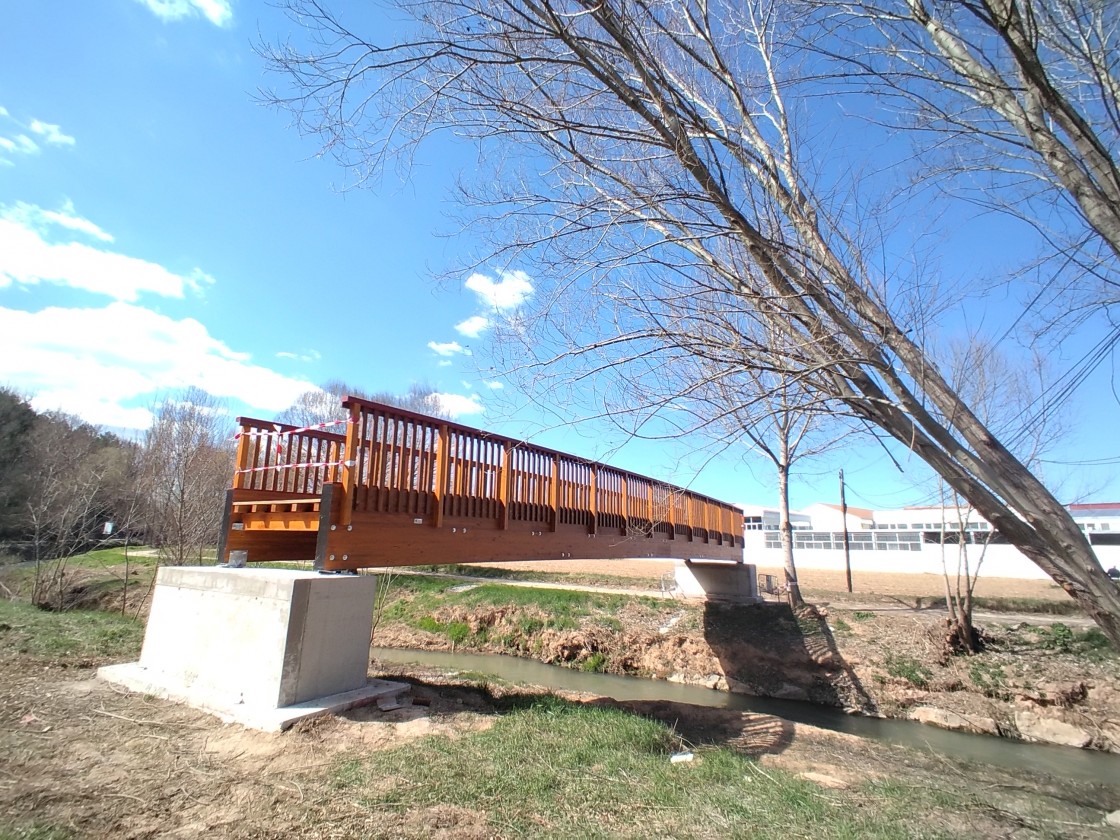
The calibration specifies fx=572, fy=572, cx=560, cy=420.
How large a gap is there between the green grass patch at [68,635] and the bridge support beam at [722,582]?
1699cm

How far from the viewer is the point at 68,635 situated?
926 cm

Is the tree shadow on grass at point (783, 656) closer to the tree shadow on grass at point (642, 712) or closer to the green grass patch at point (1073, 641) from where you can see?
the green grass patch at point (1073, 641)

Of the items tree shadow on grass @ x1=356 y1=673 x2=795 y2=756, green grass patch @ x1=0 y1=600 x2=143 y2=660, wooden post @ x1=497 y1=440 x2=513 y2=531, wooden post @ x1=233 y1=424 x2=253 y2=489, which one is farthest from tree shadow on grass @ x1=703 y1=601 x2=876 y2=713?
green grass patch @ x1=0 y1=600 x2=143 y2=660

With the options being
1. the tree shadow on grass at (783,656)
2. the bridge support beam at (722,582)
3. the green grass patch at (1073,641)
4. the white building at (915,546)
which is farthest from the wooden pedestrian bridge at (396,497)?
the white building at (915,546)

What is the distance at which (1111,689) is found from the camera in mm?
12203

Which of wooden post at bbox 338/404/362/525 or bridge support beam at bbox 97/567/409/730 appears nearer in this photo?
bridge support beam at bbox 97/567/409/730

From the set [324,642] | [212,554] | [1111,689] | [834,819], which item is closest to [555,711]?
[324,642]

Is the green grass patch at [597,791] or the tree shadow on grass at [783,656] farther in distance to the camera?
the tree shadow on grass at [783,656]

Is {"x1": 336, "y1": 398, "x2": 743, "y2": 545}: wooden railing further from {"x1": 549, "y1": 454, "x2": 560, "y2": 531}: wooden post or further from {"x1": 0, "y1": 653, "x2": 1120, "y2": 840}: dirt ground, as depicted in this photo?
{"x1": 0, "y1": 653, "x2": 1120, "y2": 840}: dirt ground

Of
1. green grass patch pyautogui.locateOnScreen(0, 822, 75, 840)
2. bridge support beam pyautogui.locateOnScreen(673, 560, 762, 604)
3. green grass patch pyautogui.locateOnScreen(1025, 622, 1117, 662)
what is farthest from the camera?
bridge support beam pyautogui.locateOnScreen(673, 560, 762, 604)

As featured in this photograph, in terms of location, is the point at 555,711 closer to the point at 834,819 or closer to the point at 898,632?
the point at 834,819

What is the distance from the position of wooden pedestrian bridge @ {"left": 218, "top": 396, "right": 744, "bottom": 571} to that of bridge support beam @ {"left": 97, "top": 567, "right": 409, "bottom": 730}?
0.53 metres

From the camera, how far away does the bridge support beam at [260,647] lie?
17.9 ft

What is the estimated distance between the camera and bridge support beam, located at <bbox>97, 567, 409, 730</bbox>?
546cm
